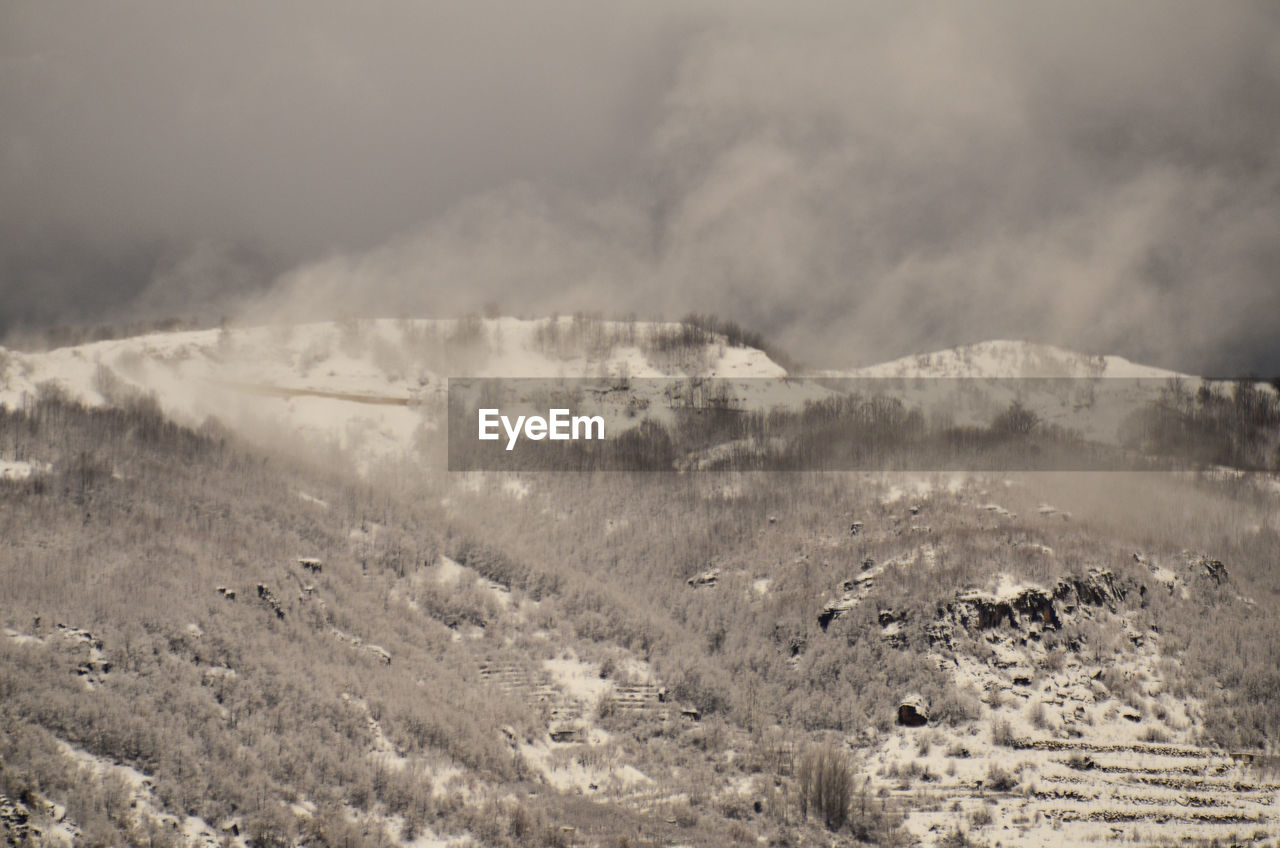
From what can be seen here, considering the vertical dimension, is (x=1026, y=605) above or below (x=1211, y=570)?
below

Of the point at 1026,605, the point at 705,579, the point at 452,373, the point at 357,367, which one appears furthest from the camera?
Result: the point at 452,373

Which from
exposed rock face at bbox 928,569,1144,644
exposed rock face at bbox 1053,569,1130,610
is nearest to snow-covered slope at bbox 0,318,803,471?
exposed rock face at bbox 1053,569,1130,610

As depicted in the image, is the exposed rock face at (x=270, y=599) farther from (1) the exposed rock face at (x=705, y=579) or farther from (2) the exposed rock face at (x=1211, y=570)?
(2) the exposed rock face at (x=1211, y=570)

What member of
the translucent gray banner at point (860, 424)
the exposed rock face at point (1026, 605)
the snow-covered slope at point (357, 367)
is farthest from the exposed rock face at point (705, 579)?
the snow-covered slope at point (357, 367)

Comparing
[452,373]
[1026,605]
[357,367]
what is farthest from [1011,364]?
[1026,605]

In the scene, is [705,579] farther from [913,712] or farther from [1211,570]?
[1211,570]

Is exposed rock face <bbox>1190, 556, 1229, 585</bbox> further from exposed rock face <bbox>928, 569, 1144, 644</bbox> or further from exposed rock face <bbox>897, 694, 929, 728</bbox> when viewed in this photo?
exposed rock face <bbox>897, 694, 929, 728</bbox>

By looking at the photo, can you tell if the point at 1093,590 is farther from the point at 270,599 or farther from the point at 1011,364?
the point at 1011,364

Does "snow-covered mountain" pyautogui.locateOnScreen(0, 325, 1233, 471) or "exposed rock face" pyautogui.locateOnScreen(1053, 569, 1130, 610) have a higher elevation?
"snow-covered mountain" pyautogui.locateOnScreen(0, 325, 1233, 471)

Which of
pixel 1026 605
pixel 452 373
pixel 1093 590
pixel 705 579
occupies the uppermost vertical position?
pixel 452 373

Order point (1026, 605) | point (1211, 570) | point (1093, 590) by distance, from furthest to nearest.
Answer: point (1211, 570), point (1093, 590), point (1026, 605)

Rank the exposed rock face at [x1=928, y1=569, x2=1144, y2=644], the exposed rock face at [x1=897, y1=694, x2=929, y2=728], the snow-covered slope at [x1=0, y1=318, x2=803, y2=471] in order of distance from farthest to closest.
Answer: the snow-covered slope at [x1=0, y1=318, x2=803, y2=471] → the exposed rock face at [x1=928, y1=569, x2=1144, y2=644] → the exposed rock face at [x1=897, y1=694, x2=929, y2=728]

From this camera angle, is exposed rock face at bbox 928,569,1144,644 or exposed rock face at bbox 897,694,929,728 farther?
exposed rock face at bbox 928,569,1144,644

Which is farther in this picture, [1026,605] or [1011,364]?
[1011,364]
